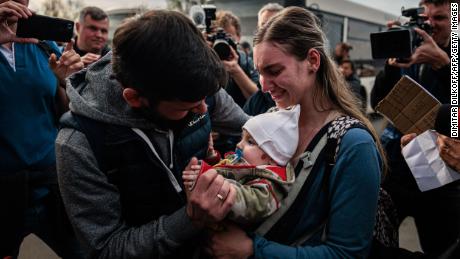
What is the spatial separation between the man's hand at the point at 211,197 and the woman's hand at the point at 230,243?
175 millimetres

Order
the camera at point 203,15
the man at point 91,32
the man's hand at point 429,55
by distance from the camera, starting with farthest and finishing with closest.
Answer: the man at point 91,32 < the camera at point 203,15 < the man's hand at point 429,55

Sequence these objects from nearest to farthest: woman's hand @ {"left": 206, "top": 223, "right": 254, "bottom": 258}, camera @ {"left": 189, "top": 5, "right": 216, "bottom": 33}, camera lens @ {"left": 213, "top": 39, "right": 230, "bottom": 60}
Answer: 1. woman's hand @ {"left": 206, "top": 223, "right": 254, "bottom": 258}
2. camera lens @ {"left": 213, "top": 39, "right": 230, "bottom": 60}
3. camera @ {"left": 189, "top": 5, "right": 216, "bottom": 33}

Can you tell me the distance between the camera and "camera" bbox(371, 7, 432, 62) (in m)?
2.54

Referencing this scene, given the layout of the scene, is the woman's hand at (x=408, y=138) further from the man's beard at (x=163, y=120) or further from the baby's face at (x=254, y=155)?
the man's beard at (x=163, y=120)

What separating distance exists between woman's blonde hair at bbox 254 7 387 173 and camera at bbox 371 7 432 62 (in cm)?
114

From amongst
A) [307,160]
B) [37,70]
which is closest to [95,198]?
[307,160]

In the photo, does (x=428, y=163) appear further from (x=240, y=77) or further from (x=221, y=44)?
(x=221, y=44)

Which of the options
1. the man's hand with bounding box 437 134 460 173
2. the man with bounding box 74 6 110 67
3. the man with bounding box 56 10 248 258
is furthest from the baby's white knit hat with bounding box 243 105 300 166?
the man with bounding box 74 6 110 67

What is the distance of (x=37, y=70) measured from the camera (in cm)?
226

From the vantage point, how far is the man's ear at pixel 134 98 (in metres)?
1.22

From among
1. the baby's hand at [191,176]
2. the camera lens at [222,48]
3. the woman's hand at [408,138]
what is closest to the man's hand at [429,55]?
the woman's hand at [408,138]

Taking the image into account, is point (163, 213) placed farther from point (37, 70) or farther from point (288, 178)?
point (37, 70)

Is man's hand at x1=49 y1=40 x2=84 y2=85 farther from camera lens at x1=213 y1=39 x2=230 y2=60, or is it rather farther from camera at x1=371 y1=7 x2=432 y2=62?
camera at x1=371 y1=7 x2=432 y2=62

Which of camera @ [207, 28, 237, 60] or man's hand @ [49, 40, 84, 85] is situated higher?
man's hand @ [49, 40, 84, 85]
